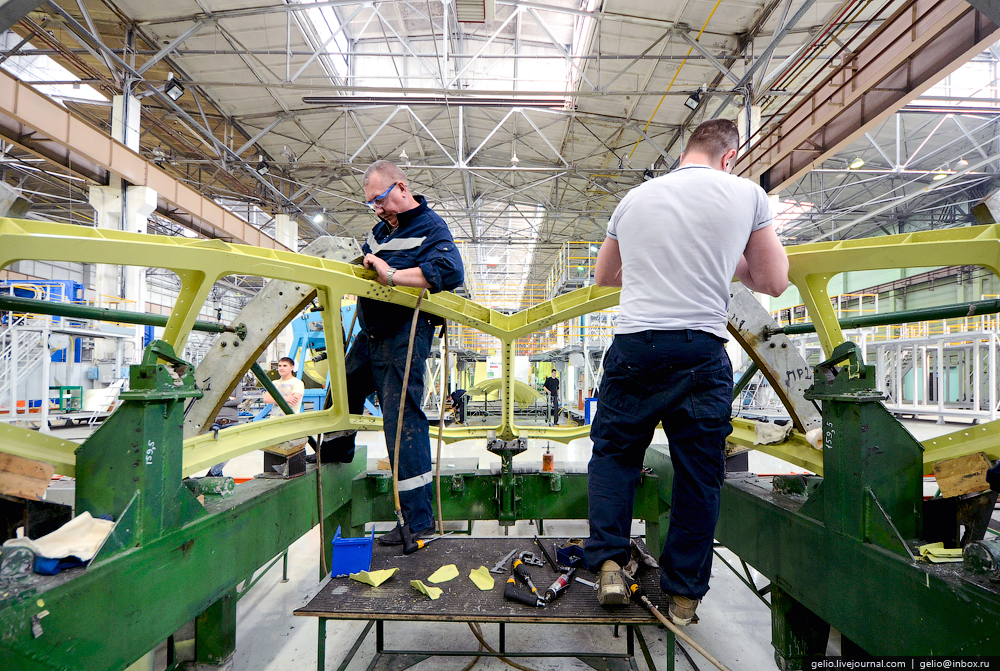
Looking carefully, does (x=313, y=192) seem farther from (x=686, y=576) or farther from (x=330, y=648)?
(x=686, y=576)

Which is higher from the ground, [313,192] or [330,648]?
[313,192]

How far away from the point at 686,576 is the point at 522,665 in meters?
1.18

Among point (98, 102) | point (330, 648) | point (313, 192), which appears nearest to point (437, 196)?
point (313, 192)

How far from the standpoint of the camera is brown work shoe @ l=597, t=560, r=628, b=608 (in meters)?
1.65

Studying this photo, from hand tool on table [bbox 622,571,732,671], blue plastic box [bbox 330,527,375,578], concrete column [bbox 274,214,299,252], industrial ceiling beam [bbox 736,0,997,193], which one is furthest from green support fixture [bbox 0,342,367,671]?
concrete column [bbox 274,214,299,252]

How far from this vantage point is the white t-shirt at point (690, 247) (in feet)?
5.05

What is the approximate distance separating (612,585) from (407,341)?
1351 mm

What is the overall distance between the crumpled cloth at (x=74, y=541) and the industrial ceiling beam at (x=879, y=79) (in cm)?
765

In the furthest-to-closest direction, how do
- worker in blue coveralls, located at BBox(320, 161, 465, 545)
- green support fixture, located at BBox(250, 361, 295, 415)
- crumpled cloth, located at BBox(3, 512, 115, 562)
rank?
green support fixture, located at BBox(250, 361, 295, 415) → worker in blue coveralls, located at BBox(320, 161, 465, 545) → crumpled cloth, located at BBox(3, 512, 115, 562)

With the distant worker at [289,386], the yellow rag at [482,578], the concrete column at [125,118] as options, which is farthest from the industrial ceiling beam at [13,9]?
the concrete column at [125,118]

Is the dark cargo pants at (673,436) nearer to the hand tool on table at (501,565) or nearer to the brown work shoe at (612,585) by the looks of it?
the brown work shoe at (612,585)

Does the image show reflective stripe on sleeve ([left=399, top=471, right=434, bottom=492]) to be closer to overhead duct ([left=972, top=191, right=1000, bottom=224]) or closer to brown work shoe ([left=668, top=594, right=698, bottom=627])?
brown work shoe ([left=668, top=594, right=698, bottom=627])

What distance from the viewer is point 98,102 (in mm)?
10477

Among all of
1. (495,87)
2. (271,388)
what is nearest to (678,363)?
(271,388)
